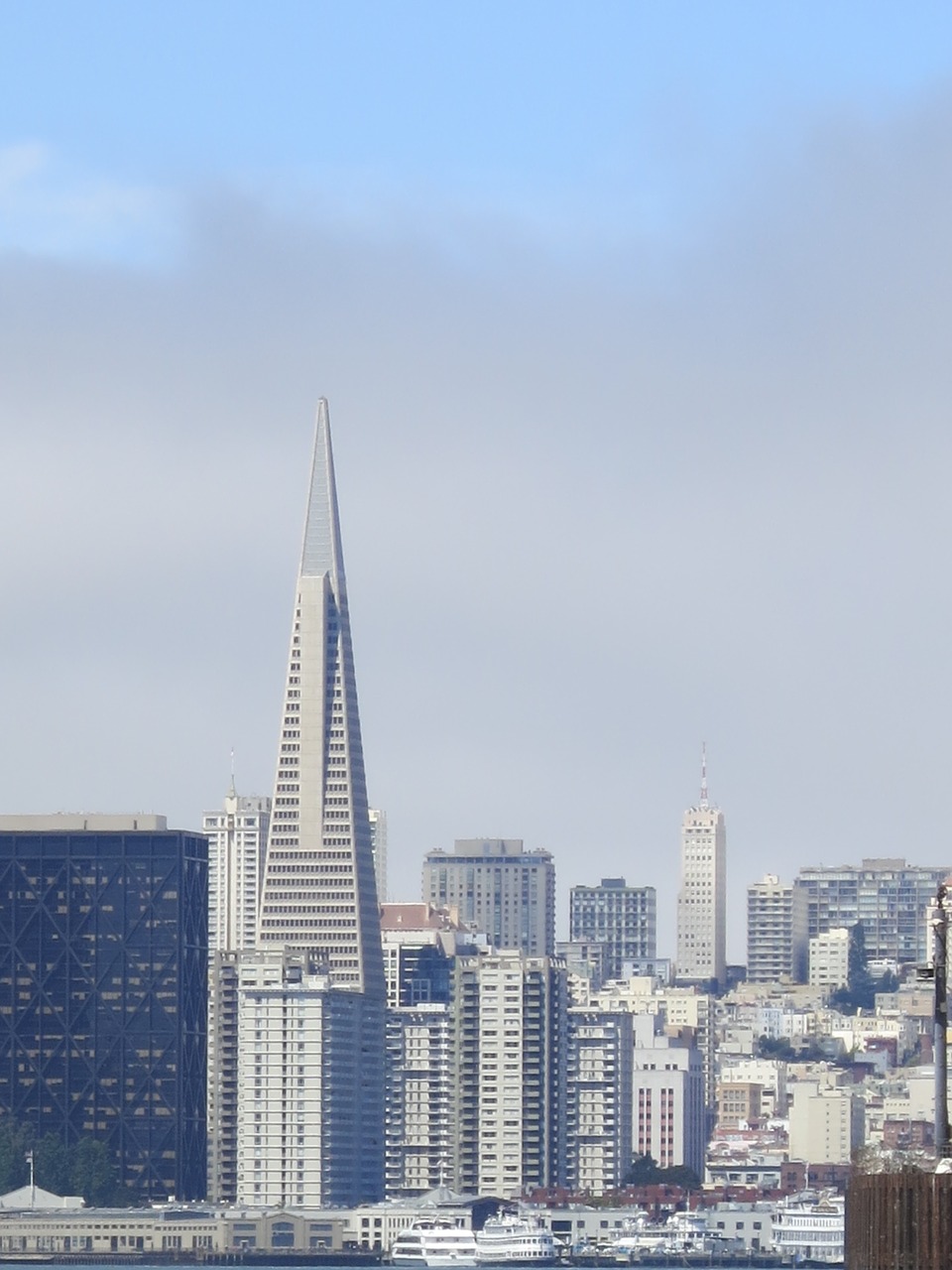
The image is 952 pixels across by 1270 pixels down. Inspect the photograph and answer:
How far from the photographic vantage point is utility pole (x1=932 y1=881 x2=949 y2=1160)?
2819 cm

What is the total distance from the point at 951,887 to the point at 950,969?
0.77m

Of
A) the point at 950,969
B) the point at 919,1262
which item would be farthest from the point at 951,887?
the point at 919,1262

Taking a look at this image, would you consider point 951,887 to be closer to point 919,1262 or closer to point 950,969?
point 950,969

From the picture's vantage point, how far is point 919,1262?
1126 inches

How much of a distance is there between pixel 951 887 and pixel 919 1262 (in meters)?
2.85

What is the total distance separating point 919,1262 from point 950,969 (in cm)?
219

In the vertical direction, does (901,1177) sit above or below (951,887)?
below

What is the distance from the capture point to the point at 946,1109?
28.9 m

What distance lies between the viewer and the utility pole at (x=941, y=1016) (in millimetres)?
28188

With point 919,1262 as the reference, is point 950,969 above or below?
above

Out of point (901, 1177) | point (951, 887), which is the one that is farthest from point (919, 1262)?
point (951, 887)

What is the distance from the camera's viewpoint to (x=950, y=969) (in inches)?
1132

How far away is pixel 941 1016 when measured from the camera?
2844 cm

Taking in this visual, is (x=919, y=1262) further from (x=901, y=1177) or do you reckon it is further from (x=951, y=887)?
(x=951, y=887)
